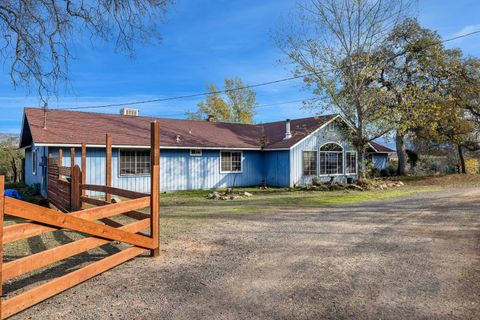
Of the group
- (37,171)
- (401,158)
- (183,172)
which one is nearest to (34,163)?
(37,171)

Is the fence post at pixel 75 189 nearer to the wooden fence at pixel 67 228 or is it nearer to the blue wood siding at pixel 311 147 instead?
the wooden fence at pixel 67 228

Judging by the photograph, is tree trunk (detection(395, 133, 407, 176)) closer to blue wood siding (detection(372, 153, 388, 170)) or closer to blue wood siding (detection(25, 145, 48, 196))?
blue wood siding (detection(372, 153, 388, 170))

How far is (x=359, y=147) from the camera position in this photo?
774 inches

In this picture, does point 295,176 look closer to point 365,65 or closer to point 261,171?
point 261,171

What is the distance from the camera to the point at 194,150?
→ 18.0m

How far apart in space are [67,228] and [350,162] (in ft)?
68.8

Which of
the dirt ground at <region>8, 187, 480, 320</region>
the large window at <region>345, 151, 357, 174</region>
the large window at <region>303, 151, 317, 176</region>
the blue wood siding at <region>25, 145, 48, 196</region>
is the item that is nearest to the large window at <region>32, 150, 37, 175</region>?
the blue wood siding at <region>25, 145, 48, 196</region>

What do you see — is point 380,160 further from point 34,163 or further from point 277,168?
point 34,163

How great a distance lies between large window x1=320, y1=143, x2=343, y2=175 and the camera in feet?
69.3

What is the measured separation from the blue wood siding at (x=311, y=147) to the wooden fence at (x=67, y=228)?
14.1 m

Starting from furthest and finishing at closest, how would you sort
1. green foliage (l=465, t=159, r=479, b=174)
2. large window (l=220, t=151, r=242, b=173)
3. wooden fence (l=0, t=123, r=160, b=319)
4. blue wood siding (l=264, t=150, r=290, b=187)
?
green foliage (l=465, t=159, r=479, b=174)
blue wood siding (l=264, t=150, r=290, b=187)
large window (l=220, t=151, r=242, b=173)
wooden fence (l=0, t=123, r=160, b=319)

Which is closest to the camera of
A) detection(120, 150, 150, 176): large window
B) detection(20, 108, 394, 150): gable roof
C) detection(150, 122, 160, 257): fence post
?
detection(150, 122, 160, 257): fence post

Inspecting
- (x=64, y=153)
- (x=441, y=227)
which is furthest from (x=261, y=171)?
(x=441, y=227)

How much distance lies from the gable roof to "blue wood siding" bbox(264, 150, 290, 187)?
50 centimetres
